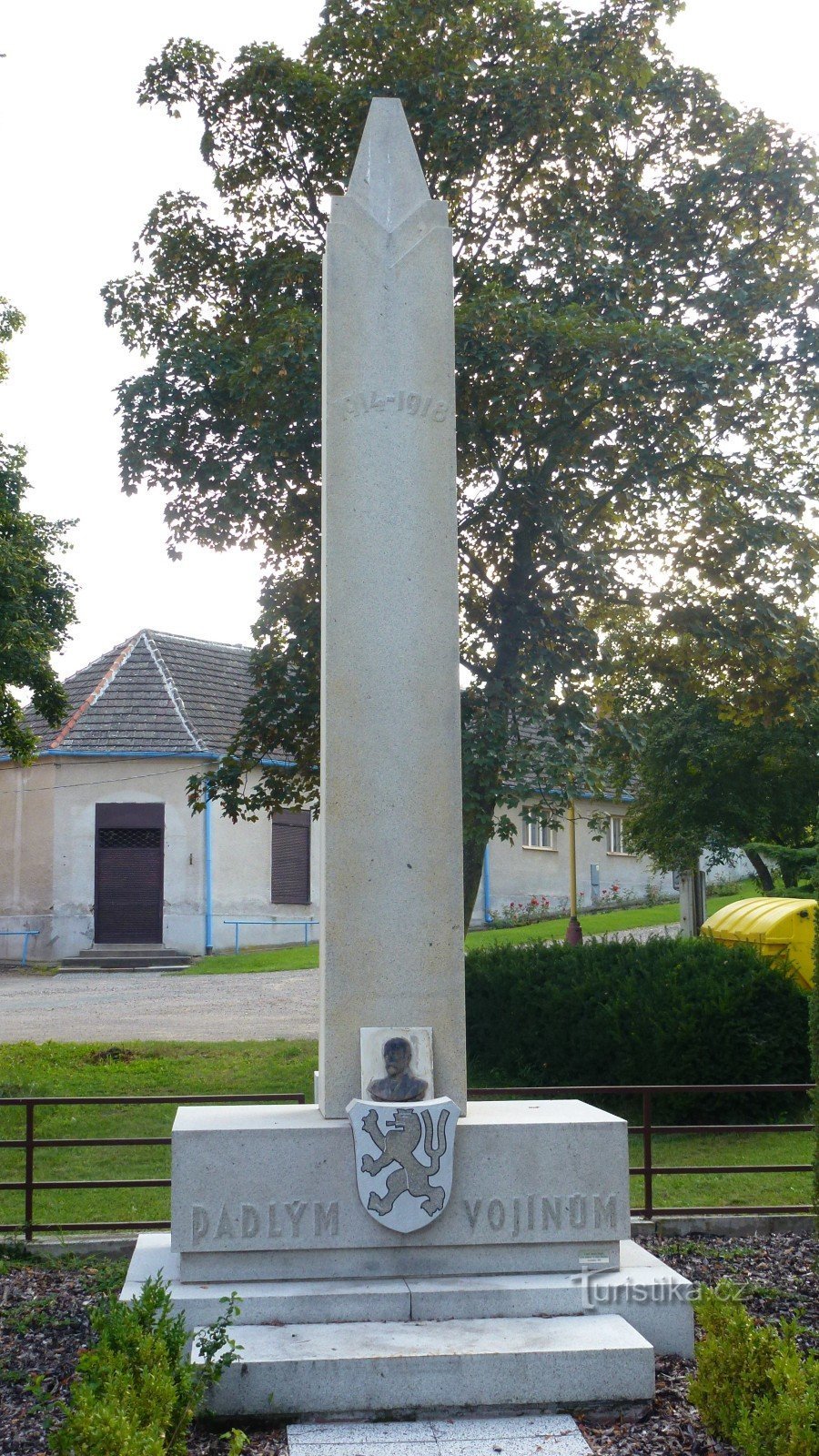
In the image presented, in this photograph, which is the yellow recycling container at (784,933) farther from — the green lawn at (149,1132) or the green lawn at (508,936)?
the green lawn at (508,936)

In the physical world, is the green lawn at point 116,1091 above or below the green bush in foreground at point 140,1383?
below

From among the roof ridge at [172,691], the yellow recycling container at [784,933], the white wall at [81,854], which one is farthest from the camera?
the roof ridge at [172,691]

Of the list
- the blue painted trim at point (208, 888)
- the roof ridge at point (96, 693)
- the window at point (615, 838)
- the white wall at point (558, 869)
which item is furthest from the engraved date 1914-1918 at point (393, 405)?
the window at point (615, 838)

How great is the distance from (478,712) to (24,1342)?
7.99m

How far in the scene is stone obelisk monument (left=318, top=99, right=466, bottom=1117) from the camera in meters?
5.67

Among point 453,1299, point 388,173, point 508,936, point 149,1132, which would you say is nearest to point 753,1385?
point 453,1299

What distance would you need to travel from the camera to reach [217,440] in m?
13.3

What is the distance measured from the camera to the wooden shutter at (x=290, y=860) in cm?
3003

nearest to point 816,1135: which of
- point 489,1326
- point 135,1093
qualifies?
point 489,1326

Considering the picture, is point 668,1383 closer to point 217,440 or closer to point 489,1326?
point 489,1326

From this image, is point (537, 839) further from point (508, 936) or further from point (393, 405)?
point (393, 405)

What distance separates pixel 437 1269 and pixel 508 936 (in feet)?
76.4

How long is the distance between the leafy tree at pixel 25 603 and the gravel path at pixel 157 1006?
13.1 ft

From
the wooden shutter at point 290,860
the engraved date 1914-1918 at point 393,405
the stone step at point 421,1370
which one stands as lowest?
the stone step at point 421,1370
